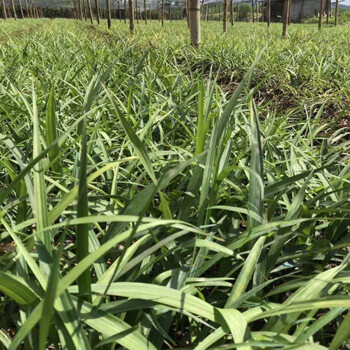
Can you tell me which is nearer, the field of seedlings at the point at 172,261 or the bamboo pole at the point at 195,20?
the field of seedlings at the point at 172,261

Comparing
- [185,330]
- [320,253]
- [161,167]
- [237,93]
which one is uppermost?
[237,93]

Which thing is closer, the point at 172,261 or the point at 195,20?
the point at 172,261

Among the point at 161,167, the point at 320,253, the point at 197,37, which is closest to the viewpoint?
the point at 320,253

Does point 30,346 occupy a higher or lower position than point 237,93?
lower

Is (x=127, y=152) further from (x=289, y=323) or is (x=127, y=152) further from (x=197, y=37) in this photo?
(x=197, y=37)

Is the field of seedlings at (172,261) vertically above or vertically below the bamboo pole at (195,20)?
below

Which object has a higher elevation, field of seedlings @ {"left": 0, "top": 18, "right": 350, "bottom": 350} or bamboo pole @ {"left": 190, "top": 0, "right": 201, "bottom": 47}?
bamboo pole @ {"left": 190, "top": 0, "right": 201, "bottom": 47}

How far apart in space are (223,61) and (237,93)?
3.55 m

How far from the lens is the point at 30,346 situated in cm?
77

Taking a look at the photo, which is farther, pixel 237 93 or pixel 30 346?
pixel 237 93

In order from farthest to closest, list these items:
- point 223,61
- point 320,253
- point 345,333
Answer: point 223,61
point 320,253
point 345,333

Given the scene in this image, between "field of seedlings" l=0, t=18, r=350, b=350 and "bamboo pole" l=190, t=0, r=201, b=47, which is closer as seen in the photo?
"field of seedlings" l=0, t=18, r=350, b=350

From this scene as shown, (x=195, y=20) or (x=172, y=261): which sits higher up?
(x=195, y=20)

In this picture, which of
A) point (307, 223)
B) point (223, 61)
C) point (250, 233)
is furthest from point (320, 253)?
point (223, 61)
